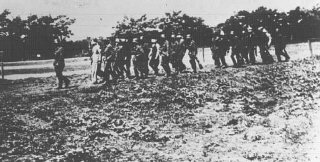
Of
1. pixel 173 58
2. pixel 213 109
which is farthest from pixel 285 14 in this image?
pixel 213 109

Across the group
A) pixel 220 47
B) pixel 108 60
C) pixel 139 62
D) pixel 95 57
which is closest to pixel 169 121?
pixel 95 57

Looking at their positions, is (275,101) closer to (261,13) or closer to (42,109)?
(42,109)

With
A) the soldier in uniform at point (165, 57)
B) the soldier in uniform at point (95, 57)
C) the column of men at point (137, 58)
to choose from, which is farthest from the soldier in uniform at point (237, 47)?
the soldier in uniform at point (95, 57)

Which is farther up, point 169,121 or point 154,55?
point 154,55

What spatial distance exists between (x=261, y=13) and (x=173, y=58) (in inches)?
1008

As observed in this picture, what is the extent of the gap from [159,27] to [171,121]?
28.2m

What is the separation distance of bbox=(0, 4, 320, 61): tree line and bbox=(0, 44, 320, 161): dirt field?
2097 centimetres

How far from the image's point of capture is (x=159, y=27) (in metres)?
37.8

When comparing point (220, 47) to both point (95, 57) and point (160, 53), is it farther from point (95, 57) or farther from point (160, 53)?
point (95, 57)

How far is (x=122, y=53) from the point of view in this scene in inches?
674

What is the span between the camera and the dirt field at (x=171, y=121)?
7844 millimetres

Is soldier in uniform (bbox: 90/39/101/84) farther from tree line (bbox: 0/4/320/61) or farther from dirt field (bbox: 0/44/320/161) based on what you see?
tree line (bbox: 0/4/320/61)

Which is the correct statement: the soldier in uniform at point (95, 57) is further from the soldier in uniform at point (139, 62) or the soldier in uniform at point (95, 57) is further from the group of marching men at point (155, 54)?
the soldier in uniform at point (139, 62)

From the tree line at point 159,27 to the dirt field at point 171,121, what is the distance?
21.0 m
